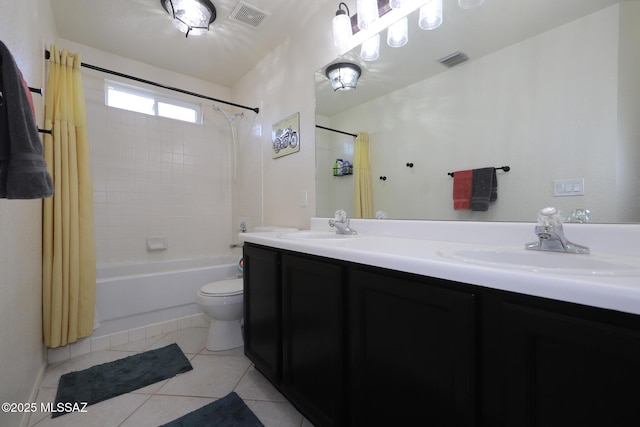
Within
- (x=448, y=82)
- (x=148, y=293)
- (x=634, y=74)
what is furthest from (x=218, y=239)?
(x=634, y=74)

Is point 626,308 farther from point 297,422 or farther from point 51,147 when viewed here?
point 51,147

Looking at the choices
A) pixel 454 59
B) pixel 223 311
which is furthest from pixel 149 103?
pixel 454 59

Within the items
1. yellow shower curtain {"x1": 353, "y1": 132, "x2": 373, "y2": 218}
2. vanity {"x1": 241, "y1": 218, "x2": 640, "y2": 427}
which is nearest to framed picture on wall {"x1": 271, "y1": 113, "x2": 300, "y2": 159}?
yellow shower curtain {"x1": 353, "y1": 132, "x2": 373, "y2": 218}

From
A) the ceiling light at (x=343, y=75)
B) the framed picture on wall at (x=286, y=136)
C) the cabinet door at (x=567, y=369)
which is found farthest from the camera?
the framed picture on wall at (x=286, y=136)

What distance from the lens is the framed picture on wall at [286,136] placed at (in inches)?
83.4

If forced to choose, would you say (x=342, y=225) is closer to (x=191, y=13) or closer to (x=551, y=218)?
(x=551, y=218)

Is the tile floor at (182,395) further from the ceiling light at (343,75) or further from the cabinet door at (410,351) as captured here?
the ceiling light at (343,75)

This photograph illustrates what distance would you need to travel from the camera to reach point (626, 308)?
426mm

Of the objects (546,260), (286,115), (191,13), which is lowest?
(546,260)

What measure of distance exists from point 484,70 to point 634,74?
0.45 m

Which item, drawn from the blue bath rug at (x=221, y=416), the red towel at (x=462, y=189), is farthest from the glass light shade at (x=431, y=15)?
the blue bath rug at (x=221, y=416)

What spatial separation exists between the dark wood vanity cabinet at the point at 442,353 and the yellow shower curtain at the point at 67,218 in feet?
5.09

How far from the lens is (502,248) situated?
Result: 0.92 meters

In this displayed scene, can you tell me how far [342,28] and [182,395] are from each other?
225 cm
